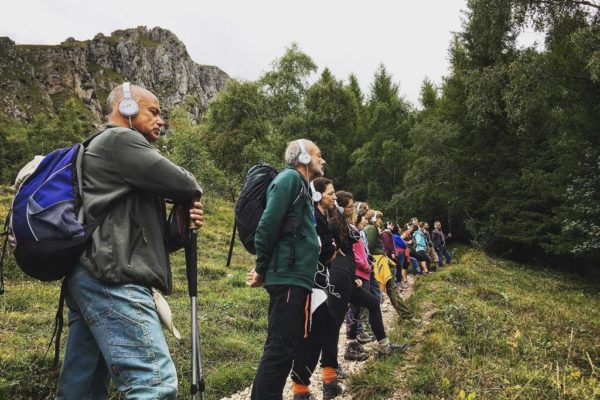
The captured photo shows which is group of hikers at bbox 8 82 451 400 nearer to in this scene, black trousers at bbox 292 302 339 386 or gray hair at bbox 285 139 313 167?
gray hair at bbox 285 139 313 167

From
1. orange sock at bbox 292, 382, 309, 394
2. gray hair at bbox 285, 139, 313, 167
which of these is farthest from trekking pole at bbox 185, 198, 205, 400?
orange sock at bbox 292, 382, 309, 394

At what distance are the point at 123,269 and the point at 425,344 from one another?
523 centimetres

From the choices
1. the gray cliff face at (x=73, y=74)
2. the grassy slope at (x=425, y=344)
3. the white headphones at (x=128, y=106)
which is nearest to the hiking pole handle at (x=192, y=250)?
the white headphones at (x=128, y=106)

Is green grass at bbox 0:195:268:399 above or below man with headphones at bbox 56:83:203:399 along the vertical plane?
below

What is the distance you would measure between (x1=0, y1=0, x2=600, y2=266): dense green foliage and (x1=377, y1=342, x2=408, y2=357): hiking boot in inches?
431

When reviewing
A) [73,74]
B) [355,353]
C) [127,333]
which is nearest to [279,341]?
[127,333]

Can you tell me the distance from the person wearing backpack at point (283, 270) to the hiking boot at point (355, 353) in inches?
117

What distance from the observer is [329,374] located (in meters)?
5.01

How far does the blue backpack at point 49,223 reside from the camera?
222 cm

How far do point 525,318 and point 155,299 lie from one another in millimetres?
8796

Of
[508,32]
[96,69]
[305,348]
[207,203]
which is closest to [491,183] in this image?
[508,32]

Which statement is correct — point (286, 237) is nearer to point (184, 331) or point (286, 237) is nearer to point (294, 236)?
point (294, 236)

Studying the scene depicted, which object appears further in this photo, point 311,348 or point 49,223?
point 311,348

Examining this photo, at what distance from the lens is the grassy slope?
483 cm
